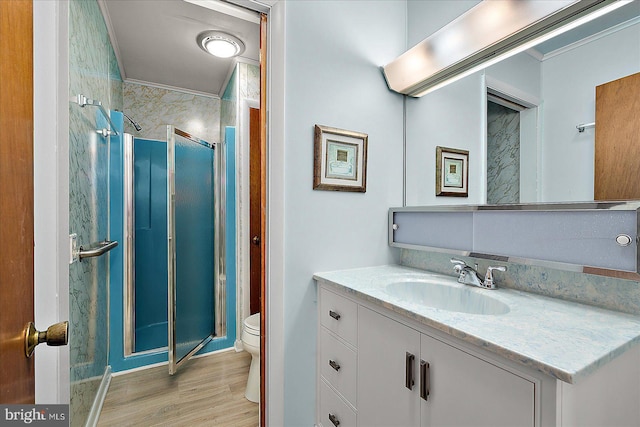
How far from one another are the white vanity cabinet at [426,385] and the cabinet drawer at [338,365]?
0.05 metres

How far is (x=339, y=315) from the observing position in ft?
4.35

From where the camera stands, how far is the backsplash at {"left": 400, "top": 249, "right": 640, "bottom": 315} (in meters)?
0.93

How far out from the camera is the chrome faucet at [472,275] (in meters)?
1.24

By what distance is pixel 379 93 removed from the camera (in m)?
1.70

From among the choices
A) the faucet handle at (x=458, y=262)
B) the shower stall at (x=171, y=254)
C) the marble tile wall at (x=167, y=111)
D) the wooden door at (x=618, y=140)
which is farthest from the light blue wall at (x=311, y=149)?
the marble tile wall at (x=167, y=111)

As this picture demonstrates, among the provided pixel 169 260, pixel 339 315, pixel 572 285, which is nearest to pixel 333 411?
pixel 339 315

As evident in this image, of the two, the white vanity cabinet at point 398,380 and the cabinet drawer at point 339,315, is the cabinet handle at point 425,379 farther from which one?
the cabinet drawer at point 339,315

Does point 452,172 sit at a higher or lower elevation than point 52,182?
higher

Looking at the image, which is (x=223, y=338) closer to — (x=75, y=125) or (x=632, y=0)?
(x=75, y=125)

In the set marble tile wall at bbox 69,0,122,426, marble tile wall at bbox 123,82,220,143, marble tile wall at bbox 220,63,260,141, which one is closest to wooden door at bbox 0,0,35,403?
marble tile wall at bbox 69,0,122,426

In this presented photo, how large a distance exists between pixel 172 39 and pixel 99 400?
→ 2.53 meters

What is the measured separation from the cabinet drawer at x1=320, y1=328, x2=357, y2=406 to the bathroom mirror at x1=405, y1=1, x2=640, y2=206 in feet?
3.03

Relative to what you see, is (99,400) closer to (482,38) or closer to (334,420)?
(334,420)

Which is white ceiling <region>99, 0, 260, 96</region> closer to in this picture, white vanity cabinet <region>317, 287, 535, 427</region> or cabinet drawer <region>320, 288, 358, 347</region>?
cabinet drawer <region>320, 288, 358, 347</region>
